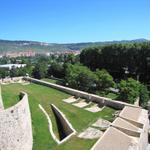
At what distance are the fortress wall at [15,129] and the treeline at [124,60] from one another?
37.0 meters

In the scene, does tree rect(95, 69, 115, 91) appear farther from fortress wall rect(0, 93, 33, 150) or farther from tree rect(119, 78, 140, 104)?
fortress wall rect(0, 93, 33, 150)

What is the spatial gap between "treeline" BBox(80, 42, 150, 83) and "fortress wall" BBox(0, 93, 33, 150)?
121 ft

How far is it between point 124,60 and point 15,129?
139 feet

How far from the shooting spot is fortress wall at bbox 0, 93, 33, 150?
13164 millimetres

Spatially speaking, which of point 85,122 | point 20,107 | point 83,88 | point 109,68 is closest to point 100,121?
point 85,122

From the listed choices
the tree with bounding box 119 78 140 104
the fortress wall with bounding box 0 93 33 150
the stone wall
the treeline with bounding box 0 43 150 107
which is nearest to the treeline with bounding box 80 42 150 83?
the treeline with bounding box 0 43 150 107

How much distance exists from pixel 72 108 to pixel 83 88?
14.9 m

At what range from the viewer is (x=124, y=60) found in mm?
54250

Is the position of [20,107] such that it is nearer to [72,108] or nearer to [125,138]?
[125,138]

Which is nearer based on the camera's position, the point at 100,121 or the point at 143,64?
the point at 100,121

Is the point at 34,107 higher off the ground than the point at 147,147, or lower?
higher

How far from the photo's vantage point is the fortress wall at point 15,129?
1316 centimetres

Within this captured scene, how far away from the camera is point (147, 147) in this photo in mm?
22344

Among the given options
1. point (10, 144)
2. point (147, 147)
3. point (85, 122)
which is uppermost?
point (10, 144)
